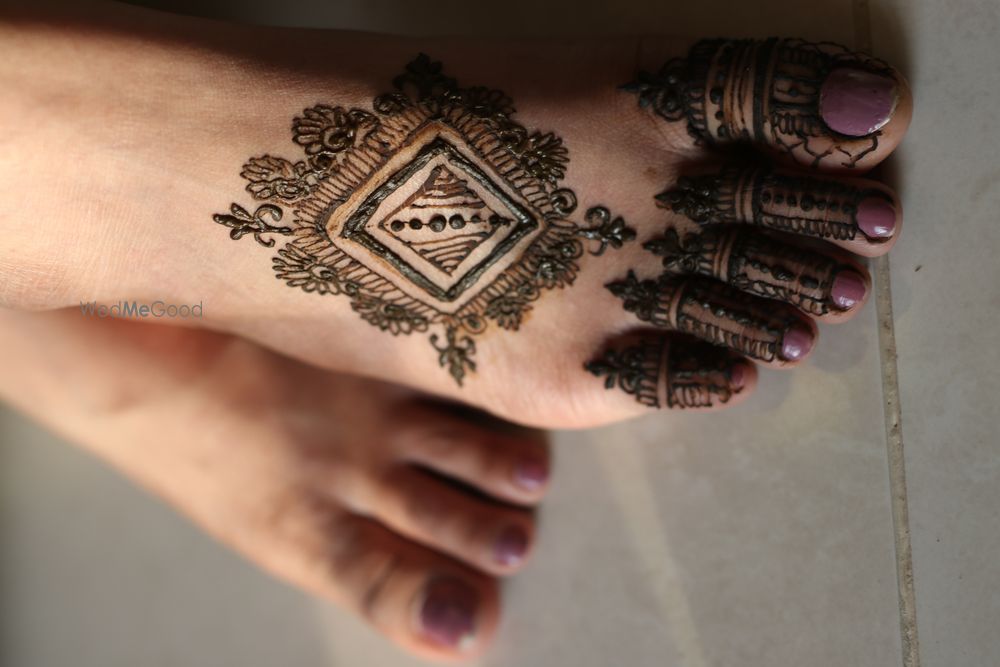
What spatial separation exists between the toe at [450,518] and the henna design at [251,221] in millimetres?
411

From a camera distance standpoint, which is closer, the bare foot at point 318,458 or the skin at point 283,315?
the skin at point 283,315

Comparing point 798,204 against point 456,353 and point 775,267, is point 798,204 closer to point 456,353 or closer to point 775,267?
point 775,267

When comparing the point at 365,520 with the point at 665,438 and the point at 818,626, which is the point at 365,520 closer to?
the point at 665,438

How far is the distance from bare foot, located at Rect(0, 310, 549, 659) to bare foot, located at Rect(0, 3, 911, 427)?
26 cm

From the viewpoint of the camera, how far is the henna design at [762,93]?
0.66 meters

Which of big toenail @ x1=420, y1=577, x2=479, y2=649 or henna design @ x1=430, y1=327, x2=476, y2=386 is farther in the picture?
big toenail @ x1=420, y1=577, x2=479, y2=649

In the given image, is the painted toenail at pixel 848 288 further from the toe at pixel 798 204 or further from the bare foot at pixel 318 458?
the bare foot at pixel 318 458

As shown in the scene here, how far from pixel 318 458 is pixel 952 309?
0.74m

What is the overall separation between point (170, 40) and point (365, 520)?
2.05ft

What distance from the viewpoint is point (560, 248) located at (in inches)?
31.4

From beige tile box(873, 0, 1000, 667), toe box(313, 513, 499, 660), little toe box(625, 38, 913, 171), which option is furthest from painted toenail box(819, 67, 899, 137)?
toe box(313, 513, 499, 660)

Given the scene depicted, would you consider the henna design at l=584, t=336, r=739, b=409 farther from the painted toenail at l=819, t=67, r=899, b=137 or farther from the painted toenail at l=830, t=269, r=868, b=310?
the painted toenail at l=819, t=67, r=899, b=137

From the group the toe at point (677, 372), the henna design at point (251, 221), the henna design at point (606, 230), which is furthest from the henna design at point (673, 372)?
the henna design at point (251, 221)

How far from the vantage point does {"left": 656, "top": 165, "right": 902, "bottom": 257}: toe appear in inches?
26.6
